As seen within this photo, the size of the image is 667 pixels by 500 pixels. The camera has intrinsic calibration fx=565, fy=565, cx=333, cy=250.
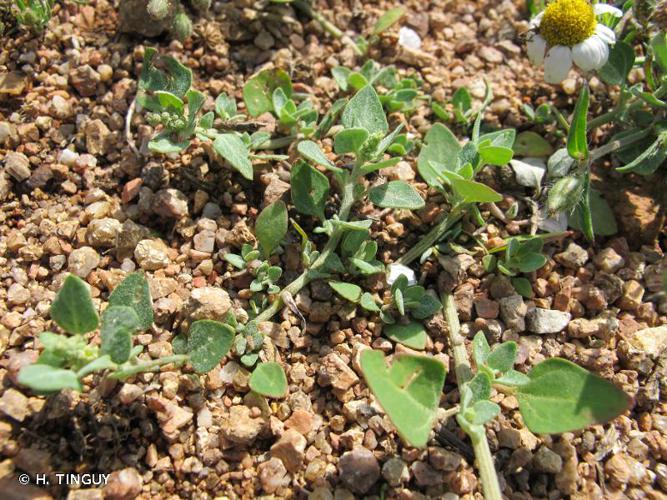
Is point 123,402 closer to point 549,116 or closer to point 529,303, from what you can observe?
point 529,303

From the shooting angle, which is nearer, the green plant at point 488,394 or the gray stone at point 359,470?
the green plant at point 488,394

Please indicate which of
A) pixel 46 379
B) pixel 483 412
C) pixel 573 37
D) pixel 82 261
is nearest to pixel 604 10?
pixel 573 37

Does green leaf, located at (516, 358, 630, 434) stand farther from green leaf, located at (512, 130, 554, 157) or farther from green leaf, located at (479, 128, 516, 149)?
green leaf, located at (512, 130, 554, 157)

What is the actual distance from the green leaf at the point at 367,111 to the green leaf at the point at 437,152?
0.91ft

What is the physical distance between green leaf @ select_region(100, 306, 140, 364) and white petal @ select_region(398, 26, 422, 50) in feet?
7.63

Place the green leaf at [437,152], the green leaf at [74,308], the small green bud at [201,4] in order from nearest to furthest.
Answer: the green leaf at [74,308], the green leaf at [437,152], the small green bud at [201,4]

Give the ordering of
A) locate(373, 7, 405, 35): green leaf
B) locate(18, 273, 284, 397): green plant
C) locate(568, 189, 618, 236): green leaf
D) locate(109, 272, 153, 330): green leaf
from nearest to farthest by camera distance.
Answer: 1. locate(18, 273, 284, 397): green plant
2. locate(109, 272, 153, 330): green leaf
3. locate(568, 189, 618, 236): green leaf
4. locate(373, 7, 405, 35): green leaf

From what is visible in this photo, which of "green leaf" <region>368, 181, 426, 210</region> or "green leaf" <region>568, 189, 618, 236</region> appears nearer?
"green leaf" <region>368, 181, 426, 210</region>

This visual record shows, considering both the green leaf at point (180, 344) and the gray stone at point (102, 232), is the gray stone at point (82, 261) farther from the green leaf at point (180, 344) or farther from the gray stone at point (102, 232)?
the green leaf at point (180, 344)

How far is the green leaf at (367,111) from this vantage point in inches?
105

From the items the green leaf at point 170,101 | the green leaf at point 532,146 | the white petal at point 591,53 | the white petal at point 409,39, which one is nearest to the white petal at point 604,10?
the white petal at point 591,53

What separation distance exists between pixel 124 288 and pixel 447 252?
1471 millimetres

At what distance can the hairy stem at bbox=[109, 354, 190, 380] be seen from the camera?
6.72 ft

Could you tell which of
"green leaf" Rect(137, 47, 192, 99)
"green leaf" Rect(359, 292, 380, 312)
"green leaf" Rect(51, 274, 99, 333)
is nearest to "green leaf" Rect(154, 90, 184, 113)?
"green leaf" Rect(137, 47, 192, 99)
